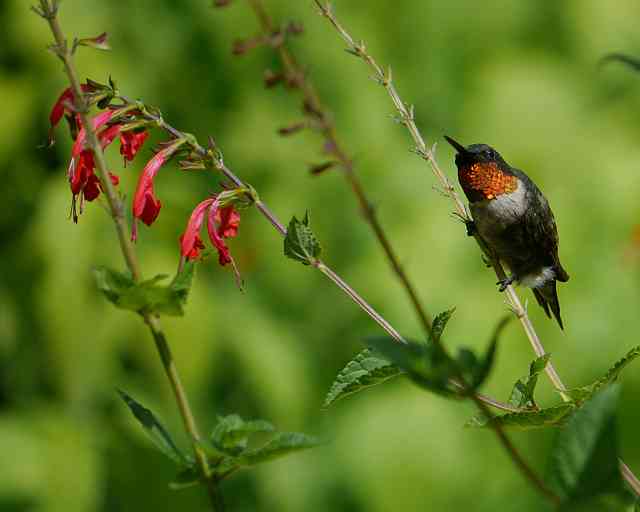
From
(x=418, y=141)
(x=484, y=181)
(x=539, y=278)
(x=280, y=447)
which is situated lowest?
(x=539, y=278)

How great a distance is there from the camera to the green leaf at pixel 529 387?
793 mm

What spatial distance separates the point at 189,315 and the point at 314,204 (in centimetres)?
50

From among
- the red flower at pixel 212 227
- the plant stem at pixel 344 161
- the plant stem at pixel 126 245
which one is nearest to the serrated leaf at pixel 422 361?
the plant stem at pixel 344 161

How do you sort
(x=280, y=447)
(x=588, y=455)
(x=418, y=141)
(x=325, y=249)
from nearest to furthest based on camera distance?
(x=588, y=455) < (x=280, y=447) < (x=418, y=141) < (x=325, y=249)

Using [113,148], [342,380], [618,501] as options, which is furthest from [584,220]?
[618,501]

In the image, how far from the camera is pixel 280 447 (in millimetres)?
640

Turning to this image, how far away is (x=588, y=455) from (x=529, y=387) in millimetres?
279

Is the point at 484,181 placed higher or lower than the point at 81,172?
lower

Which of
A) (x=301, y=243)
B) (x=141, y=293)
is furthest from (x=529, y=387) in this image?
(x=141, y=293)

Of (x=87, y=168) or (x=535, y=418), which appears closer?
(x=535, y=418)

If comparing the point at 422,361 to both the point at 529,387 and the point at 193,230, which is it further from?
the point at 193,230

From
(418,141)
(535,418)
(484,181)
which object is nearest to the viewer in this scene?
(535,418)

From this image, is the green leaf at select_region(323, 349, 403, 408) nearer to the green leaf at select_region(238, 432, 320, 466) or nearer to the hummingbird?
the green leaf at select_region(238, 432, 320, 466)

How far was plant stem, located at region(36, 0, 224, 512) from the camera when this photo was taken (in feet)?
2.01
